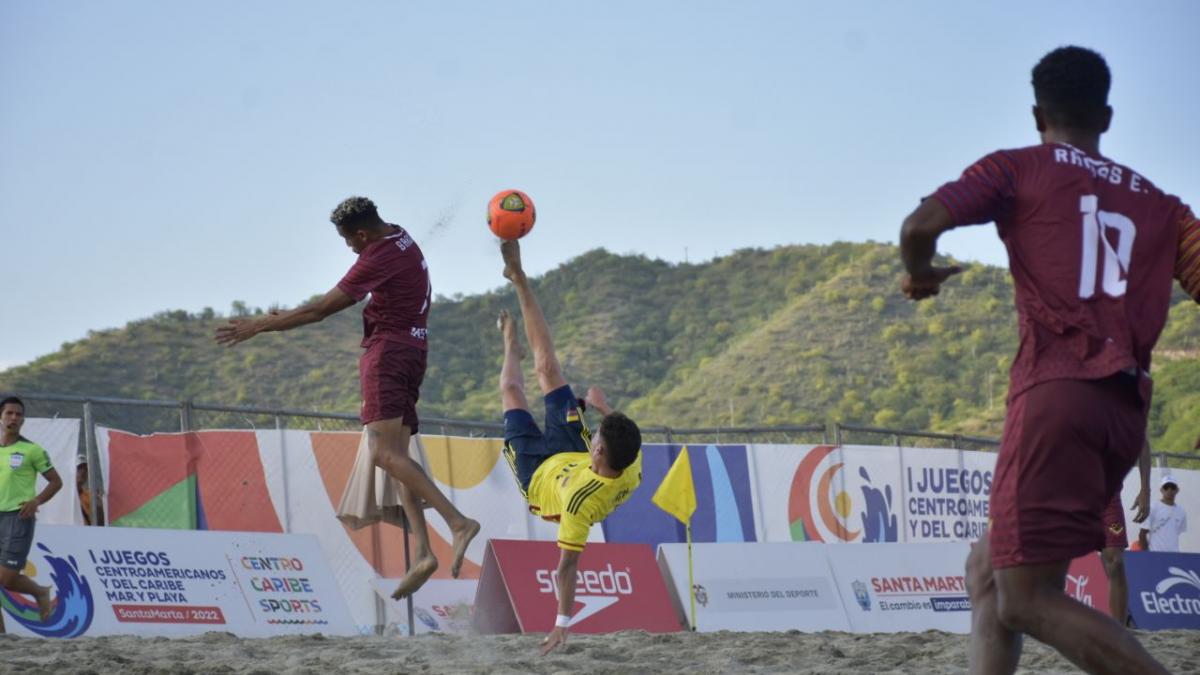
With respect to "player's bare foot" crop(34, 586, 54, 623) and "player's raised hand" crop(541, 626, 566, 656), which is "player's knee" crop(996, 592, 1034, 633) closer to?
"player's raised hand" crop(541, 626, 566, 656)

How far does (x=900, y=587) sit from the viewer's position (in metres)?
12.8

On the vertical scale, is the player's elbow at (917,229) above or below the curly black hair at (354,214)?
below

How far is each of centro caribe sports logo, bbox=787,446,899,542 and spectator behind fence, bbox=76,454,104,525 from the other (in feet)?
25.6

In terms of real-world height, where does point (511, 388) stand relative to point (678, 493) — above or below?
above

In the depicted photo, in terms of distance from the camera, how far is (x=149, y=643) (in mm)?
7855

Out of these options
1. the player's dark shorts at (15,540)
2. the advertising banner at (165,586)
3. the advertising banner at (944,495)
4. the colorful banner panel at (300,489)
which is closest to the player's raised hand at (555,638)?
the advertising banner at (165,586)

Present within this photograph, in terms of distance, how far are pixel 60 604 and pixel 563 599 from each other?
13.0 feet

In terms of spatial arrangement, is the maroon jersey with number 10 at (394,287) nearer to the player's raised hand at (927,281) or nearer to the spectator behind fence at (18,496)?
the spectator behind fence at (18,496)

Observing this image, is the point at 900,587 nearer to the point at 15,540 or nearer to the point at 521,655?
the point at 521,655

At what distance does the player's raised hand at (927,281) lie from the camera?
3.75 m

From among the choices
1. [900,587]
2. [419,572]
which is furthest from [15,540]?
[900,587]

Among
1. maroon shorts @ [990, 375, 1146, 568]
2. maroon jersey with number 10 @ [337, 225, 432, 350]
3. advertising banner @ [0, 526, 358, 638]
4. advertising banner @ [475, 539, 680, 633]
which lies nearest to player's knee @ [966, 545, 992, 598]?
maroon shorts @ [990, 375, 1146, 568]

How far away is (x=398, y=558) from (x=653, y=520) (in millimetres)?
→ 3126

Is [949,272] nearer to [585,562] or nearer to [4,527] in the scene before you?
[585,562]
